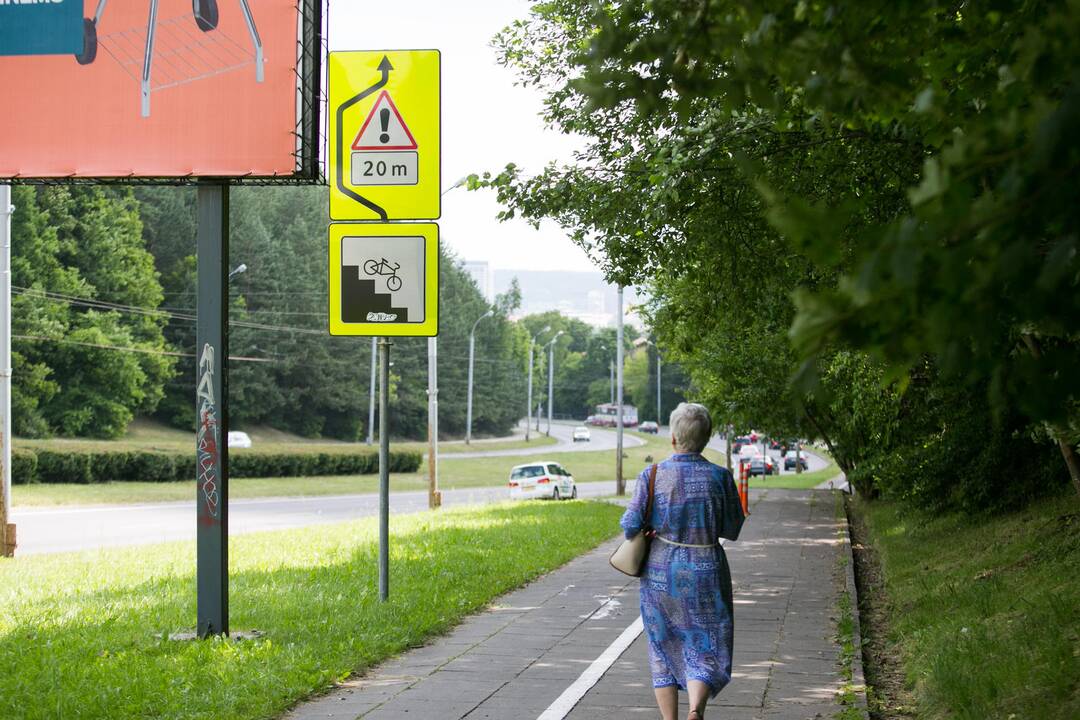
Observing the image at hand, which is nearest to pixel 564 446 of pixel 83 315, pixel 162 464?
pixel 83 315

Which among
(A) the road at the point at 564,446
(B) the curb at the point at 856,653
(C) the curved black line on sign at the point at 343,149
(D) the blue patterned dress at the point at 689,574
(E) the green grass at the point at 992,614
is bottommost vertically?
(A) the road at the point at 564,446

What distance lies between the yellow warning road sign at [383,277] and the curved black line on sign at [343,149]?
0.53 ft

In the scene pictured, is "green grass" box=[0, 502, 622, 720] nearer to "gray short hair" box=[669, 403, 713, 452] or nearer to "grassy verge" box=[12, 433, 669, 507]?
"gray short hair" box=[669, 403, 713, 452]

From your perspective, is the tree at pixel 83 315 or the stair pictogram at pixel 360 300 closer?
the stair pictogram at pixel 360 300

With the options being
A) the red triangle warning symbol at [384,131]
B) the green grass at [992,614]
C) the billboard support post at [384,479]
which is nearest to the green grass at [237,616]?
the billboard support post at [384,479]

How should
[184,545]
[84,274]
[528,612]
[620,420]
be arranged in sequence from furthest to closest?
[84,274] → [620,420] → [184,545] → [528,612]

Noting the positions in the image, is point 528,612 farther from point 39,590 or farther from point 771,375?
point 771,375

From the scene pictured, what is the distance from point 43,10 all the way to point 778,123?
6.36 m

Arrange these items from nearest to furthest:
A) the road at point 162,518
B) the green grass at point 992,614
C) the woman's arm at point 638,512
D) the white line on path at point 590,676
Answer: the woman's arm at point 638,512, the green grass at point 992,614, the white line on path at point 590,676, the road at point 162,518

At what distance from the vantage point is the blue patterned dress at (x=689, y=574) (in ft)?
19.4

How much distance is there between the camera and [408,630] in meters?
9.29

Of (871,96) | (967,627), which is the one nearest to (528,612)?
(967,627)

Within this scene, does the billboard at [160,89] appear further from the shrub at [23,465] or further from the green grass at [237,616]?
the shrub at [23,465]

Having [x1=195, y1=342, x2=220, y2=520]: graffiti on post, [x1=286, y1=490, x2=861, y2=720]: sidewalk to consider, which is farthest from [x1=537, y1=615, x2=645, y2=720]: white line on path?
[x1=195, y1=342, x2=220, y2=520]: graffiti on post
